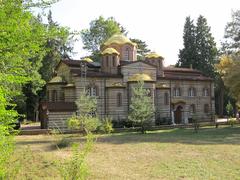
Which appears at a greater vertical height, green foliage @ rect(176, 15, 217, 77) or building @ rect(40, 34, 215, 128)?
green foliage @ rect(176, 15, 217, 77)

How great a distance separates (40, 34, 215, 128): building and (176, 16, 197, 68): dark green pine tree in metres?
15.2

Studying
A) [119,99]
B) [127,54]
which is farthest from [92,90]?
[127,54]

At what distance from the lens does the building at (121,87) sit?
3819 cm

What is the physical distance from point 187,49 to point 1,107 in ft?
206

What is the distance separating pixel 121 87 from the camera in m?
40.3

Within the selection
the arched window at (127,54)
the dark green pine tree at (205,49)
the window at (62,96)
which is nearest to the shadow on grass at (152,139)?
the window at (62,96)

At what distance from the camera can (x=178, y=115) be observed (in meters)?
47.3

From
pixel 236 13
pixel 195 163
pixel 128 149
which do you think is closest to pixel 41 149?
pixel 128 149

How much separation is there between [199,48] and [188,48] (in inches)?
82.9

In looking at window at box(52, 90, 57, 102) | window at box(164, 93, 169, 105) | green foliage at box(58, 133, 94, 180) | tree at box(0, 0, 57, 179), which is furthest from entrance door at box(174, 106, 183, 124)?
tree at box(0, 0, 57, 179)

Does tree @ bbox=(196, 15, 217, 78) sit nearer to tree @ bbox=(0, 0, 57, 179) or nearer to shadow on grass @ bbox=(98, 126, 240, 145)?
shadow on grass @ bbox=(98, 126, 240, 145)

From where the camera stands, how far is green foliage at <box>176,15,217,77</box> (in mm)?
63812

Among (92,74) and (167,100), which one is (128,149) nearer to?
(92,74)

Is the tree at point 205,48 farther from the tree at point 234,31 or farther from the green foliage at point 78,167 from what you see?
the green foliage at point 78,167
